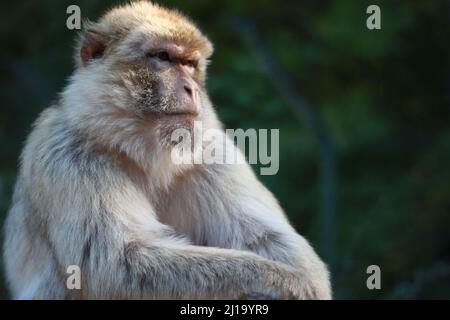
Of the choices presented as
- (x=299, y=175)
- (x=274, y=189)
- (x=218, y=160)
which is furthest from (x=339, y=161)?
(x=218, y=160)

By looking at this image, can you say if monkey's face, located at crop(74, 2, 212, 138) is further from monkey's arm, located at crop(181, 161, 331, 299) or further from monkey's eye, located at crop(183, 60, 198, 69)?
monkey's arm, located at crop(181, 161, 331, 299)

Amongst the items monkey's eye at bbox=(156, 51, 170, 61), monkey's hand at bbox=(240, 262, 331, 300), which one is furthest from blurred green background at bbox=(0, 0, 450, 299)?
monkey's hand at bbox=(240, 262, 331, 300)

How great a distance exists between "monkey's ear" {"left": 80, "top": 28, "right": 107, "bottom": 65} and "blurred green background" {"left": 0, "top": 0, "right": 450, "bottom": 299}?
15.0 feet

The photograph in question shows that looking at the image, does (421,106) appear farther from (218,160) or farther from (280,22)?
(218,160)

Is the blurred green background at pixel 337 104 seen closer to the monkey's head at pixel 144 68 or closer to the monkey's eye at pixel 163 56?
the monkey's head at pixel 144 68

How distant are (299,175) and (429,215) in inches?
91.8

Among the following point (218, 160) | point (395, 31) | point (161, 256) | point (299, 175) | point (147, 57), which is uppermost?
point (395, 31)

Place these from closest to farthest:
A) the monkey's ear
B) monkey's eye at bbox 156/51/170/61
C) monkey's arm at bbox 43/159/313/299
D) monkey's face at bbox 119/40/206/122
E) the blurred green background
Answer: monkey's arm at bbox 43/159/313/299 < monkey's face at bbox 119/40/206/122 < monkey's eye at bbox 156/51/170/61 < the monkey's ear < the blurred green background

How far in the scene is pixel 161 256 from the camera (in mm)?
5305

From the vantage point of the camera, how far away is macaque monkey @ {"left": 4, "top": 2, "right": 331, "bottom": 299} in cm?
529

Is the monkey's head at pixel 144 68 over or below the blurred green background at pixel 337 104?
below

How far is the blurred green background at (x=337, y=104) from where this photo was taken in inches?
448

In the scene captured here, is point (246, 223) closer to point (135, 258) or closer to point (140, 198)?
point (140, 198)

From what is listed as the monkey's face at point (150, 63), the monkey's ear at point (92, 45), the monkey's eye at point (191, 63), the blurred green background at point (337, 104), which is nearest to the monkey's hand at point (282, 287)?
the monkey's face at point (150, 63)
